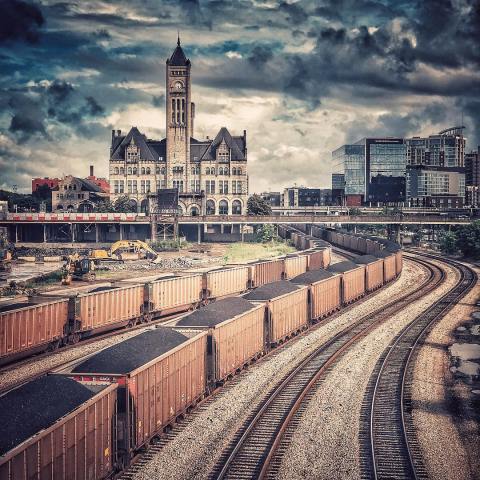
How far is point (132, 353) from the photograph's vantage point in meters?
15.9

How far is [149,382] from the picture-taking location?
50.1ft

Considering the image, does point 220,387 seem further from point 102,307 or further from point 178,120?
point 178,120

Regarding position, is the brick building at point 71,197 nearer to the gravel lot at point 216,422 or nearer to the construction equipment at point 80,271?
the construction equipment at point 80,271

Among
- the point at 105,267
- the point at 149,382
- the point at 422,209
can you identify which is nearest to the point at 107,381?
the point at 149,382

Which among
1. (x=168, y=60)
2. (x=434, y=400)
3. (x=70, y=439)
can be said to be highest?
(x=168, y=60)

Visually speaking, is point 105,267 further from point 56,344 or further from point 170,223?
point 56,344

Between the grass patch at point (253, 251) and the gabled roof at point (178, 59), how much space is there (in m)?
42.9

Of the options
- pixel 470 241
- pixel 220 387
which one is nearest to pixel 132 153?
pixel 470 241

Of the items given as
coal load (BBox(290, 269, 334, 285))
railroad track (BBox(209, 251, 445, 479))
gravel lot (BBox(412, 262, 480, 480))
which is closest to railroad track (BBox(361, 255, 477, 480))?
gravel lot (BBox(412, 262, 480, 480))

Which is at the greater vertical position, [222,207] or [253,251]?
[222,207]

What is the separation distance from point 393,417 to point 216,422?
6.32 meters

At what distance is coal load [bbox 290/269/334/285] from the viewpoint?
3222 centimetres

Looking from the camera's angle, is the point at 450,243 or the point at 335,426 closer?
the point at 335,426

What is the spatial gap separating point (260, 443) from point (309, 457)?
5.45 ft
